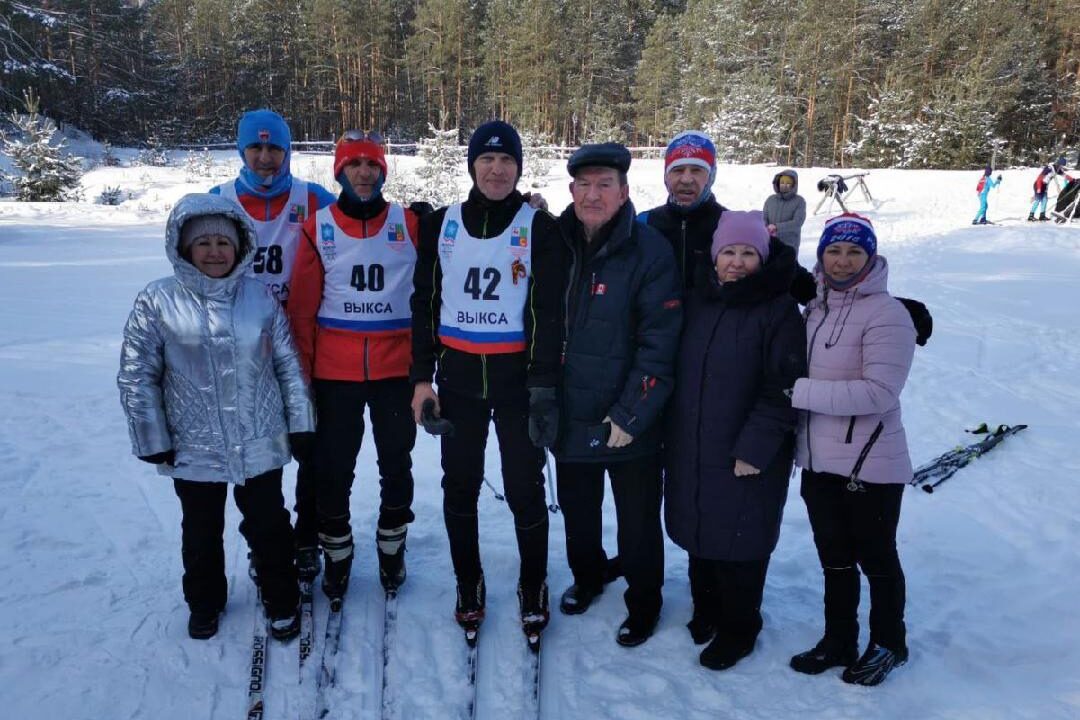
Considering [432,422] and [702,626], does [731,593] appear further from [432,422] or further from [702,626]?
[432,422]

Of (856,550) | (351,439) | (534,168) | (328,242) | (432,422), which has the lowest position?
(856,550)

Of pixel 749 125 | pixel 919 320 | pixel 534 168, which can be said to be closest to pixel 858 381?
pixel 919 320

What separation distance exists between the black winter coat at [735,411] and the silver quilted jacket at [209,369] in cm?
165

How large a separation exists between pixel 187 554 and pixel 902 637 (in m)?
3.10

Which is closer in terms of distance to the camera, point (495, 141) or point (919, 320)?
point (919, 320)

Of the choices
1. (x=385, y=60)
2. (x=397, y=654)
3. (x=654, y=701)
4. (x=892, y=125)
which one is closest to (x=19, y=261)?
(x=397, y=654)

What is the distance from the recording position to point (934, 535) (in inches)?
155

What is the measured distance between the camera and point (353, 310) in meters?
2.98

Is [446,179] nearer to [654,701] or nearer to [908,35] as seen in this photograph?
[654,701]

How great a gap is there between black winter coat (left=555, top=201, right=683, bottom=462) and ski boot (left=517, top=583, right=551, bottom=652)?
0.77 metres

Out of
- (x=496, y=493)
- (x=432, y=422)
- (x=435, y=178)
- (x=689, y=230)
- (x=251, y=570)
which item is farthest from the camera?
(x=435, y=178)

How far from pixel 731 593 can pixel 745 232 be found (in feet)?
5.04

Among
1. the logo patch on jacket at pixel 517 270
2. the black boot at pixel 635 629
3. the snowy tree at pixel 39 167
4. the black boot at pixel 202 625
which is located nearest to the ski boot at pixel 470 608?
the black boot at pixel 635 629

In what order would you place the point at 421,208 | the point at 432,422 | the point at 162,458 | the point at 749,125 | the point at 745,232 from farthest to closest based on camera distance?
1. the point at 749,125
2. the point at 421,208
3. the point at 432,422
4. the point at 162,458
5. the point at 745,232
